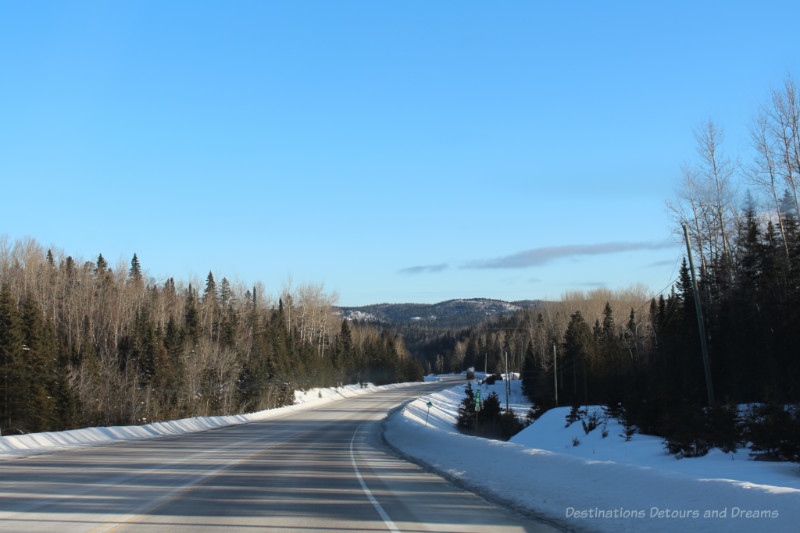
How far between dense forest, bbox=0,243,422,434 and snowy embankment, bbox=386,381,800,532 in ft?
123

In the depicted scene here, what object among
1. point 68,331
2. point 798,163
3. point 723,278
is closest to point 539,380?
point 723,278

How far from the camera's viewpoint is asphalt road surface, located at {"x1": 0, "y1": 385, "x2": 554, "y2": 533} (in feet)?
26.9

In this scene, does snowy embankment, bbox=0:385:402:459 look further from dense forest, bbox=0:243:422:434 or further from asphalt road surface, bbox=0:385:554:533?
dense forest, bbox=0:243:422:434

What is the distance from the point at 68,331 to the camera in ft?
225

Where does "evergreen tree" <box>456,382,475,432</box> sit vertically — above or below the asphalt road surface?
below

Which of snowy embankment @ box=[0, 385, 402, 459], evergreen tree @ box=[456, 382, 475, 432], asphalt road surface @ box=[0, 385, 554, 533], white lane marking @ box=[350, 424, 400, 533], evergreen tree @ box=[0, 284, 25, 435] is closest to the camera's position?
white lane marking @ box=[350, 424, 400, 533]

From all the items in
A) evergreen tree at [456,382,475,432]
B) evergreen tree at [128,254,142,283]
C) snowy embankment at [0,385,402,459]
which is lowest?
evergreen tree at [456,382,475,432]

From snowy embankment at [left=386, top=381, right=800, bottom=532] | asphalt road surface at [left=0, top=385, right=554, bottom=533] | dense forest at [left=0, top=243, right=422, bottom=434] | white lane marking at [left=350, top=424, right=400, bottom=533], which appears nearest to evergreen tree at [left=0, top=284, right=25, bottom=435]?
dense forest at [left=0, top=243, right=422, bottom=434]

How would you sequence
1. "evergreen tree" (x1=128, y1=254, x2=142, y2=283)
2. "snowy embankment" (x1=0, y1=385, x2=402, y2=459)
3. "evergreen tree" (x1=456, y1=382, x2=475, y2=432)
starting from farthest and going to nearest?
"evergreen tree" (x1=128, y1=254, x2=142, y2=283)
"evergreen tree" (x1=456, y1=382, x2=475, y2=432)
"snowy embankment" (x1=0, y1=385, x2=402, y2=459)

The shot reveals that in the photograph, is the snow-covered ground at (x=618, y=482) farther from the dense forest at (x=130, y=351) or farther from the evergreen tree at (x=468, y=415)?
the dense forest at (x=130, y=351)

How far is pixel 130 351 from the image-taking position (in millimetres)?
65250

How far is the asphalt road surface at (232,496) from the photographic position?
26.9 feet

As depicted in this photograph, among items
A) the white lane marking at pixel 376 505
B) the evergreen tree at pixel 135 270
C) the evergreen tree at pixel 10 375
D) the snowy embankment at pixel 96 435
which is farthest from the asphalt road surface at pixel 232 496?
the evergreen tree at pixel 135 270

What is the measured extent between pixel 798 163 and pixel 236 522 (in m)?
36.0
